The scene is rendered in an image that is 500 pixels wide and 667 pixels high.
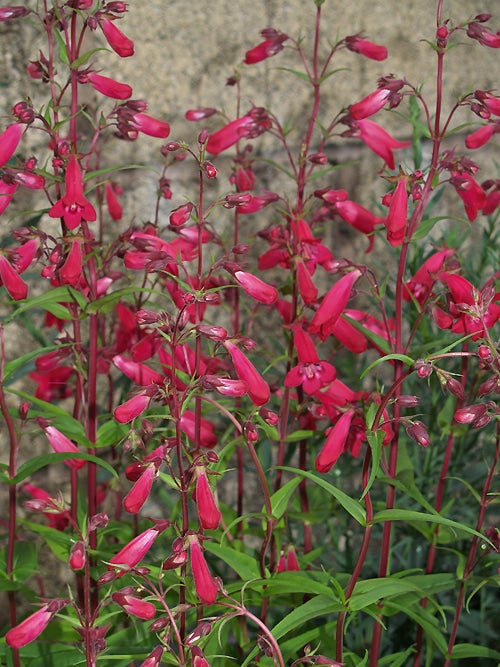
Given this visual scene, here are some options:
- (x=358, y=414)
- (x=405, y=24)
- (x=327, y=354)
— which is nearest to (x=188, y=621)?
(x=358, y=414)

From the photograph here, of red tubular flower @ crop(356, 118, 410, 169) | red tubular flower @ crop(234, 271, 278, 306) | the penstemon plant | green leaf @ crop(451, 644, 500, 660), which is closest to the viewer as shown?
the penstemon plant

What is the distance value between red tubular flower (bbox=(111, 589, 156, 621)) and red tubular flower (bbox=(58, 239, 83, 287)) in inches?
15.6

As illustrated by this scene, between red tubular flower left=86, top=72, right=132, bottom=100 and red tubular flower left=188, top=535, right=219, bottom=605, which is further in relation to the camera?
red tubular flower left=86, top=72, right=132, bottom=100

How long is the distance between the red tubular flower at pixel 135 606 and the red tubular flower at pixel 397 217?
0.52 meters

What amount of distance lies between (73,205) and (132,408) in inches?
12.3

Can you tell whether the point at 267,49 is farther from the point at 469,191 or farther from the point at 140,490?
the point at 140,490

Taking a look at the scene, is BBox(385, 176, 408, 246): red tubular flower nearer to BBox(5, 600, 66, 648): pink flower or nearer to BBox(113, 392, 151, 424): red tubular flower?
Result: BBox(113, 392, 151, 424): red tubular flower

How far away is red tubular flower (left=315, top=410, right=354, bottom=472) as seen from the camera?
104 cm

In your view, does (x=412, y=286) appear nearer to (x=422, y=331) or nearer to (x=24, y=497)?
(x=422, y=331)

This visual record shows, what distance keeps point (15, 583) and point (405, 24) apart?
4.93 feet

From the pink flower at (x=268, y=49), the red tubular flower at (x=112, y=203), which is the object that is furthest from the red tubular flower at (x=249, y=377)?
the pink flower at (x=268, y=49)

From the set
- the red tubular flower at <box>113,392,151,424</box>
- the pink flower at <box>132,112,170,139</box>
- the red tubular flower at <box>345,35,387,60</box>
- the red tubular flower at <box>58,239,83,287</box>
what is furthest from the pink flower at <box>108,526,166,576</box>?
the red tubular flower at <box>345,35,387,60</box>

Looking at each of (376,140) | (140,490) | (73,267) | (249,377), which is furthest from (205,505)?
(376,140)

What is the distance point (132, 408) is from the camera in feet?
2.91
